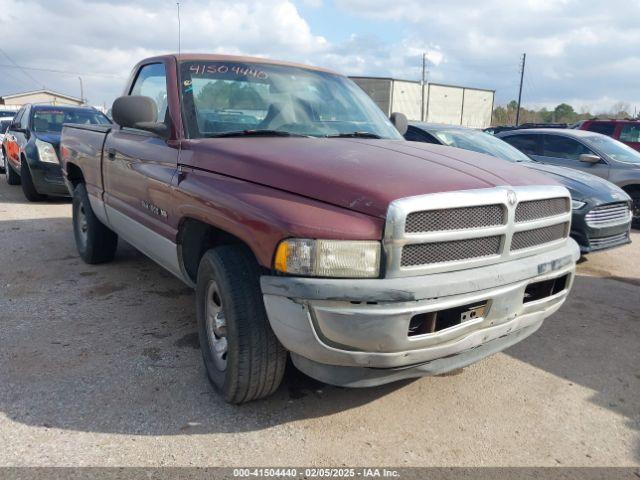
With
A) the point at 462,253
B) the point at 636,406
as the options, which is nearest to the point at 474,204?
the point at 462,253

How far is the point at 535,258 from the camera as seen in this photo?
2760 mm

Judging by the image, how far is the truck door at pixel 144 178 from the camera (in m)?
3.40

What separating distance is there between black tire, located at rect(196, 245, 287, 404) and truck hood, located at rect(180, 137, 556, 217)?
0.44m

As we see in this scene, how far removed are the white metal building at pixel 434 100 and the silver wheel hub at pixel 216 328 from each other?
44.0 meters

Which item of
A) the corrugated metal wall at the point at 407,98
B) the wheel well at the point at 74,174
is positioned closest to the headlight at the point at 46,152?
the wheel well at the point at 74,174

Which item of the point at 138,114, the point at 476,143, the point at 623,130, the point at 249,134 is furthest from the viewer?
the point at 623,130

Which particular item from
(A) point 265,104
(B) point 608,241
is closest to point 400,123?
(A) point 265,104

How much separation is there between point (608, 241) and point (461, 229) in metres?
4.47

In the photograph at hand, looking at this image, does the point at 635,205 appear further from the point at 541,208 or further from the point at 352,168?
the point at 352,168

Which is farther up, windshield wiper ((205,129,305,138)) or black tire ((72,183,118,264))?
windshield wiper ((205,129,305,138))

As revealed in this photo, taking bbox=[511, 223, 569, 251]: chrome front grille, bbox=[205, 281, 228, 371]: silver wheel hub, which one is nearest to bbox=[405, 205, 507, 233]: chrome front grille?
bbox=[511, 223, 569, 251]: chrome front grille

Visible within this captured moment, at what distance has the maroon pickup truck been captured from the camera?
2248 mm

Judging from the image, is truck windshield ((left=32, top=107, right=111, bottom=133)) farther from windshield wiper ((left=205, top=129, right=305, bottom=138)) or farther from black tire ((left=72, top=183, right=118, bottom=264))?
windshield wiper ((left=205, top=129, right=305, bottom=138))

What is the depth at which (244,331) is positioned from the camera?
8.41ft
